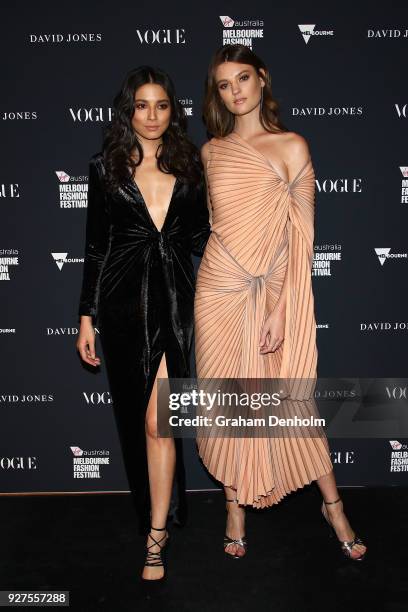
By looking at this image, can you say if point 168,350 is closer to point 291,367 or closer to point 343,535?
point 291,367

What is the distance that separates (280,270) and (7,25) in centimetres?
188

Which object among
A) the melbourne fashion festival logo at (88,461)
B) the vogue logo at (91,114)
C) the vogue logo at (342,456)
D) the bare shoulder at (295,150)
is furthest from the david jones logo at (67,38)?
the vogue logo at (342,456)

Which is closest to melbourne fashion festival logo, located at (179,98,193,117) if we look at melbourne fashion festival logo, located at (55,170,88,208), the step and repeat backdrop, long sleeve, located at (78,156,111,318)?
the step and repeat backdrop

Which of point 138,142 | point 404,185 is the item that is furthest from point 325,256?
point 138,142

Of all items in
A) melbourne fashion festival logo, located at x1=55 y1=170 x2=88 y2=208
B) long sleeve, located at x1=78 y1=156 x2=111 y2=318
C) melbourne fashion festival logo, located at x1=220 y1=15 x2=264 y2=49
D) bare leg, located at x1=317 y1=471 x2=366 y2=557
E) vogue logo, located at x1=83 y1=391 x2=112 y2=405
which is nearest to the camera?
long sleeve, located at x1=78 y1=156 x2=111 y2=318

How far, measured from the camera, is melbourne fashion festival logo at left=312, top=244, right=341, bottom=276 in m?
3.20

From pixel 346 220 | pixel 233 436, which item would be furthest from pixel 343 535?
pixel 346 220

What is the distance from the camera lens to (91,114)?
308 cm

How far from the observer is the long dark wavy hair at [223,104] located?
244cm

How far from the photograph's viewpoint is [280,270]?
2.57 metres

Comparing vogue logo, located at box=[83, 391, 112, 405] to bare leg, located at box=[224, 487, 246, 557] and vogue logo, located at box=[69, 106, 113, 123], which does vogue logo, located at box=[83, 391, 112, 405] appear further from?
vogue logo, located at box=[69, 106, 113, 123]

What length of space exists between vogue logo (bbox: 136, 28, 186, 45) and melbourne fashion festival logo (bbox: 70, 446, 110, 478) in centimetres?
222

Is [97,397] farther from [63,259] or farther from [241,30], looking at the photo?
[241,30]

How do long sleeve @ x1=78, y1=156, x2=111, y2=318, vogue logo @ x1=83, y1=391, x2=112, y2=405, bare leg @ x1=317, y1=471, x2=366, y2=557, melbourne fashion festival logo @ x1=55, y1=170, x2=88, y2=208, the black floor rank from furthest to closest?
vogue logo @ x1=83, y1=391, x2=112, y2=405
melbourne fashion festival logo @ x1=55, y1=170, x2=88, y2=208
bare leg @ x1=317, y1=471, x2=366, y2=557
long sleeve @ x1=78, y1=156, x2=111, y2=318
the black floor
